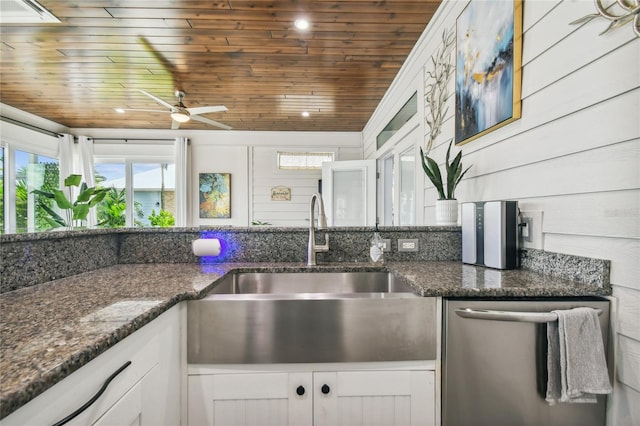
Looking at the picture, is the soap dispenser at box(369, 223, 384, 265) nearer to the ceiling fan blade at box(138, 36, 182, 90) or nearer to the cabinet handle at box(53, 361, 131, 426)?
the cabinet handle at box(53, 361, 131, 426)

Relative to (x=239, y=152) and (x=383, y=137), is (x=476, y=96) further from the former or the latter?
(x=239, y=152)

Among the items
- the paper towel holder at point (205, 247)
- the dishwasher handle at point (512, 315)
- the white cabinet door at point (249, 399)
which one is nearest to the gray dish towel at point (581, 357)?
the dishwasher handle at point (512, 315)

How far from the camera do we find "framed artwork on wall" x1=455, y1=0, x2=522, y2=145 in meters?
1.21

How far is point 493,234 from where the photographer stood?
1.18 m

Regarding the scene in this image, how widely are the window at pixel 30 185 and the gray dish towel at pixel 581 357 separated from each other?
5155 millimetres

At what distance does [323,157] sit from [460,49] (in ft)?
11.4

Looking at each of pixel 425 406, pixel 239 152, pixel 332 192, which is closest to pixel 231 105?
pixel 239 152

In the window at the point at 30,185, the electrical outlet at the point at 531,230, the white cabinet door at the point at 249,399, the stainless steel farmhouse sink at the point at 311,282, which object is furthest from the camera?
the window at the point at 30,185

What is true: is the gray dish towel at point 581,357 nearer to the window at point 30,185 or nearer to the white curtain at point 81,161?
the window at point 30,185

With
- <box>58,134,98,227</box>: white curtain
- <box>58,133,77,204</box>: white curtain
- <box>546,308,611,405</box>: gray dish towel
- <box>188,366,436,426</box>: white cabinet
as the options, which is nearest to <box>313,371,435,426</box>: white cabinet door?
<box>188,366,436,426</box>: white cabinet

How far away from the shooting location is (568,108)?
0.96 m

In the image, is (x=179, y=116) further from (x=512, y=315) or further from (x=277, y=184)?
(x=512, y=315)

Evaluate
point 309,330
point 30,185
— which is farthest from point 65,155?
point 309,330

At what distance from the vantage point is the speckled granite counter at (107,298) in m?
0.47
